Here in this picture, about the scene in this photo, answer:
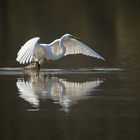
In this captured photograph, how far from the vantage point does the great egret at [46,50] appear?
758 inches

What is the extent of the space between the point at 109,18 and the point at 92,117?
2895 centimetres

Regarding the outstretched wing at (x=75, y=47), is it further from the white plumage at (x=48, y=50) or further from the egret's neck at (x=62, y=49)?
the egret's neck at (x=62, y=49)

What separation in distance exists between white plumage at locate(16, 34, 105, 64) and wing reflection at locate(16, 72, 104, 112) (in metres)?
0.83

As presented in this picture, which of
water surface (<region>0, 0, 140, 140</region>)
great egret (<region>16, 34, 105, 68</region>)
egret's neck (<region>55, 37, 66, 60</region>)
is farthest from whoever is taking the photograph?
egret's neck (<region>55, 37, 66, 60</region>)

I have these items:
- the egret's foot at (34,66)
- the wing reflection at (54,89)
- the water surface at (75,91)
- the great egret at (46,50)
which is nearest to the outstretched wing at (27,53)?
the great egret at (46,50)

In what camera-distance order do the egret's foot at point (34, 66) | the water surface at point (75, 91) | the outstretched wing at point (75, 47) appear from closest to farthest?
the water surface at point (75, 91), the egret's foot at point (34, 66), the outstretched wing at point (75, 47)

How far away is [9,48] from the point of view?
24.4 meters

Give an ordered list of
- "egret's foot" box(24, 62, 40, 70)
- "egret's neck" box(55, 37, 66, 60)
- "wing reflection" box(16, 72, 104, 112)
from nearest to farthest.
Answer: "wing reflection" box(16, 72, 104, 112) < "egret's foot" box(24, 62, 40, 70) < "egret's neck" box(55, 37, 66, 60)

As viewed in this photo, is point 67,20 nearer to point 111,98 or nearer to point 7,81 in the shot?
point 7,81

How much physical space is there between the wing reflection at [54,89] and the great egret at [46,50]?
835 mm

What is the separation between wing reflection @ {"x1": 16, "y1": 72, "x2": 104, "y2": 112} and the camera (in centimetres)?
1443

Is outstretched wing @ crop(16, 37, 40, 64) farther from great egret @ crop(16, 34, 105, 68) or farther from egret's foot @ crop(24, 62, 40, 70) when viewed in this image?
egret's foot @ crop(24, 62, 40, 70)

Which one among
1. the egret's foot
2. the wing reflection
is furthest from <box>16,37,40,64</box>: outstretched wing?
the wing reflection

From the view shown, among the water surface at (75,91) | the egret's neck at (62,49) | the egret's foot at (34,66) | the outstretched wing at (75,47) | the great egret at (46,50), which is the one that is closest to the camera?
the water surface at (75,91)
